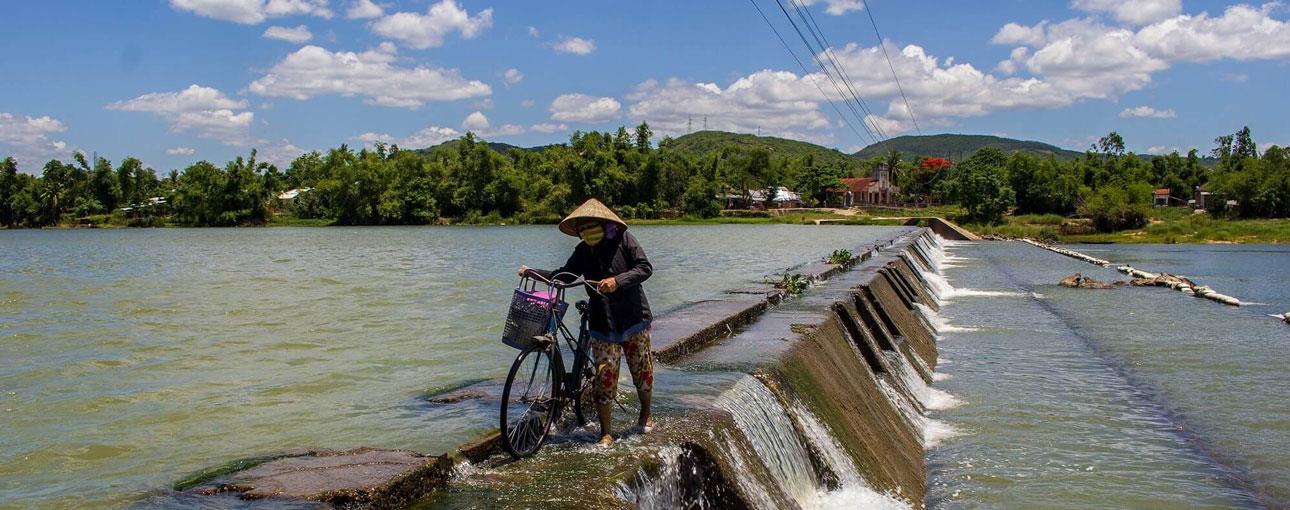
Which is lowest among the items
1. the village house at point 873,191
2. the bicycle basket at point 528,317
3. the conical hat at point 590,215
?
the bicycle basket at point 528,317

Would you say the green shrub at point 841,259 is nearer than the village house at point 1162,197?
Yes

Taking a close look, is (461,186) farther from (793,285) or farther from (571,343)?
(571,343)

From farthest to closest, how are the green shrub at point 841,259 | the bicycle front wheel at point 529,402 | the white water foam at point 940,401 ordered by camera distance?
the green shrub at point 841,259, the white water foam at point 940,401, the bicycle front wheel at point 529,402

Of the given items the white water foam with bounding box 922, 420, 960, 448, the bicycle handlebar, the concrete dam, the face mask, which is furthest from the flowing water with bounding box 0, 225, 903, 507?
the white water foam with bounding box 922, 420, 960, 448

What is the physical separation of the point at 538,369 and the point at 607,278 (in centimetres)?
77

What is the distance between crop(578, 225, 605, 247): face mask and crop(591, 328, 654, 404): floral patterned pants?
697 mm

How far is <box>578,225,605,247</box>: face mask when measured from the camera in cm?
650

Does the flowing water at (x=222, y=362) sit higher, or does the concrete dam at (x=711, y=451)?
the concrete dam at (x=711, y=451)

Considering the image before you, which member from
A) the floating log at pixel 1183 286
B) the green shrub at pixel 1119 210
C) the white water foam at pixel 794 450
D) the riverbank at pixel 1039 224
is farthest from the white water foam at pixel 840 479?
the green shrub at pixel 1119 210

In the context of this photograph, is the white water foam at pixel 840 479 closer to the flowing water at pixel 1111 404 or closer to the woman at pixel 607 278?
the flowing water at pixel 1111 404

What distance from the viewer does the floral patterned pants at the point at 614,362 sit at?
667cm

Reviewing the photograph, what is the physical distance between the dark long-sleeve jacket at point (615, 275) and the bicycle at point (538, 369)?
0.10 metres

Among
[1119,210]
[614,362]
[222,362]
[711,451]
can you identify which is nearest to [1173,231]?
[1119,210]

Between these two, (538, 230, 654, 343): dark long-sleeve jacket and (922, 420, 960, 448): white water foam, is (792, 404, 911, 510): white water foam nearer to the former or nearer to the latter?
(538, 230, 654, 343): dark long-sleeve jacket
